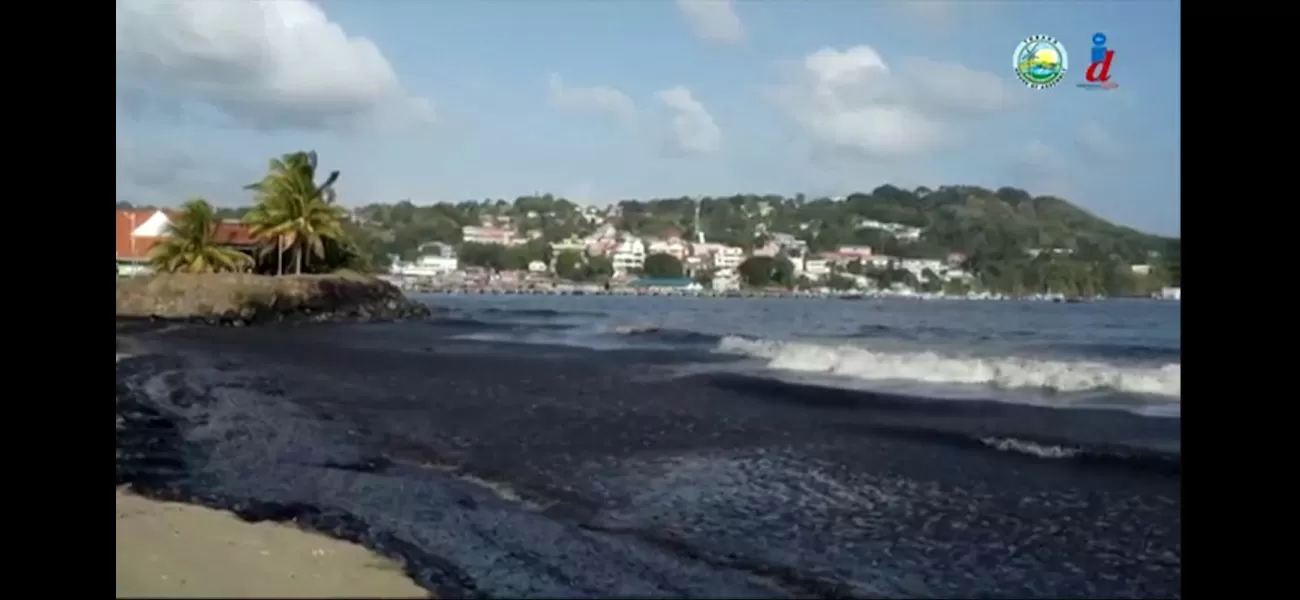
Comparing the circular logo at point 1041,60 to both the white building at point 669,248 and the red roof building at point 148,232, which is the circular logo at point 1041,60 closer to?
the white building at point 669,248

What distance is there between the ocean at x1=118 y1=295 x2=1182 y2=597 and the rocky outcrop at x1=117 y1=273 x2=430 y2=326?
0.16 feet

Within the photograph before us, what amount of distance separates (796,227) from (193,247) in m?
1.62

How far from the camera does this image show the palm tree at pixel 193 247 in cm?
228

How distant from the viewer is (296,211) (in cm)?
222

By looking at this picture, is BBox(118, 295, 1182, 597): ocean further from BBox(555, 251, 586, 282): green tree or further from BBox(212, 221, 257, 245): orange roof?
BBox(212, 221, 257, 245): orange roof

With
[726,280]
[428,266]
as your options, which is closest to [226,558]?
[428,266]

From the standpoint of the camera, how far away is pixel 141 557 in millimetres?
1688

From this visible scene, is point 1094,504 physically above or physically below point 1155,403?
below

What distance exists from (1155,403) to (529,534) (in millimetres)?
1879

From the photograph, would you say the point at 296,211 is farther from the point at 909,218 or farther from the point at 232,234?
the point at 909,218

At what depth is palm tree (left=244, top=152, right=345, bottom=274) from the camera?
7.14ft

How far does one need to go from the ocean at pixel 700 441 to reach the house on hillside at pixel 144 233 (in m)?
0.27
